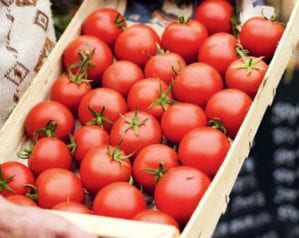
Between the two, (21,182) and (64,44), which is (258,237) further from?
(64,44)

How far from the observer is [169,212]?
1.71 meters

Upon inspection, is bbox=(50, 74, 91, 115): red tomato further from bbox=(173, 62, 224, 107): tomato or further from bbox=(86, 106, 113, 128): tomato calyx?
bbox=(173, 62, 224, 107): tomato

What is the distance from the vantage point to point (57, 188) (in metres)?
1.79

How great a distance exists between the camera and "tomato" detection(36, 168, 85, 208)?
179cm

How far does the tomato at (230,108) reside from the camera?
1.91 meters

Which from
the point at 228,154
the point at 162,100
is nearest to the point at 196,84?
the point at 162,100

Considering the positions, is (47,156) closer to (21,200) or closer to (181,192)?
(21,200)

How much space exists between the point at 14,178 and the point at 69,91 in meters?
0.36

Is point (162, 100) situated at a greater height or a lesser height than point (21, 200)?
greater

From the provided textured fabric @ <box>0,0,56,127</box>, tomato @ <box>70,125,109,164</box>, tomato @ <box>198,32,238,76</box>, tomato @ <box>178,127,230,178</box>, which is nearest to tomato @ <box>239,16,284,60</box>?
tomato @ <box>198,32,238,76</box>

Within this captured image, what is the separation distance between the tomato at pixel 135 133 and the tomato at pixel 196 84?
13 cm

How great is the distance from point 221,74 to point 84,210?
0.62 metres

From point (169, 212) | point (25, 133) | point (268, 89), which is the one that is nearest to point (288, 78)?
point (268, 89)

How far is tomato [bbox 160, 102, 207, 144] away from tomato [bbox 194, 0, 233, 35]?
0.42 meters
